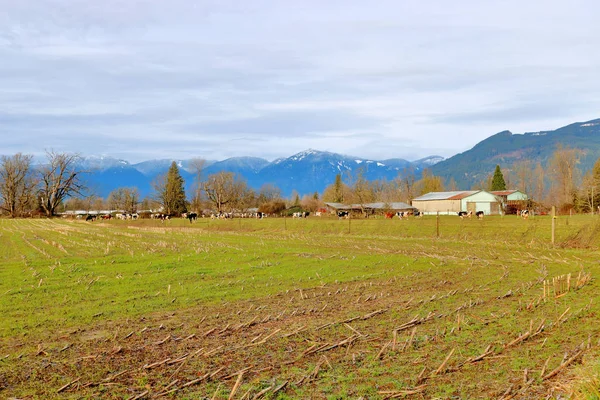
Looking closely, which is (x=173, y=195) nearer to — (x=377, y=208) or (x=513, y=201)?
(x=377, y=208)

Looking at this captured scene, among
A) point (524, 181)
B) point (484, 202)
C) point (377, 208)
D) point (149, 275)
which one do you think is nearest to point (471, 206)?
point (484, 202)

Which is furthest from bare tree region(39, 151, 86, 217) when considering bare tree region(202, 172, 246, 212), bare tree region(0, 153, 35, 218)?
bare tree region(202, 172, 246, 212)

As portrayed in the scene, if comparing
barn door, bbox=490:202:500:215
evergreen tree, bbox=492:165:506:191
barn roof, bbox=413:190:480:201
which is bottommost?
barn door, bbox=490:202:500:215

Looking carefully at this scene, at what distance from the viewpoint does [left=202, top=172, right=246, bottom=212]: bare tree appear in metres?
133

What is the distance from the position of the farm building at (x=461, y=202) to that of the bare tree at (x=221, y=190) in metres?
47.7

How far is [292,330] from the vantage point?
10.9 metres

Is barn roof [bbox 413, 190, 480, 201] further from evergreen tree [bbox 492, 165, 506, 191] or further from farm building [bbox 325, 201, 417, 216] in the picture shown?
evergreen tree [bbox 492, 165, 506, 191]

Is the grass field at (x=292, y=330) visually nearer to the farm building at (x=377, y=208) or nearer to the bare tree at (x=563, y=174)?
the farm building at (x=377, y=208)

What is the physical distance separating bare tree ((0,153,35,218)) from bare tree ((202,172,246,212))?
42.0 meters

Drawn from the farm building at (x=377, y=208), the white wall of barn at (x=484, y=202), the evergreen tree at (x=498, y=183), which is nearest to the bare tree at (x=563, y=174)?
the white wall of barn at (x=484, y=202)

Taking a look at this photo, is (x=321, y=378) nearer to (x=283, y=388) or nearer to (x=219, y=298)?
(x=283, y=388)

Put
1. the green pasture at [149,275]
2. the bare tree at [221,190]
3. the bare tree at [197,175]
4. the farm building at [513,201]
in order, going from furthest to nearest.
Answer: the bare tree at [197,175] → the bare tree at [221,190] → the farm building at [513,201] → the green pasture at [149,275]

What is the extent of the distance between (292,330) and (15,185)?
450 feet

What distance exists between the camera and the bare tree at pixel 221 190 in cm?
13288
